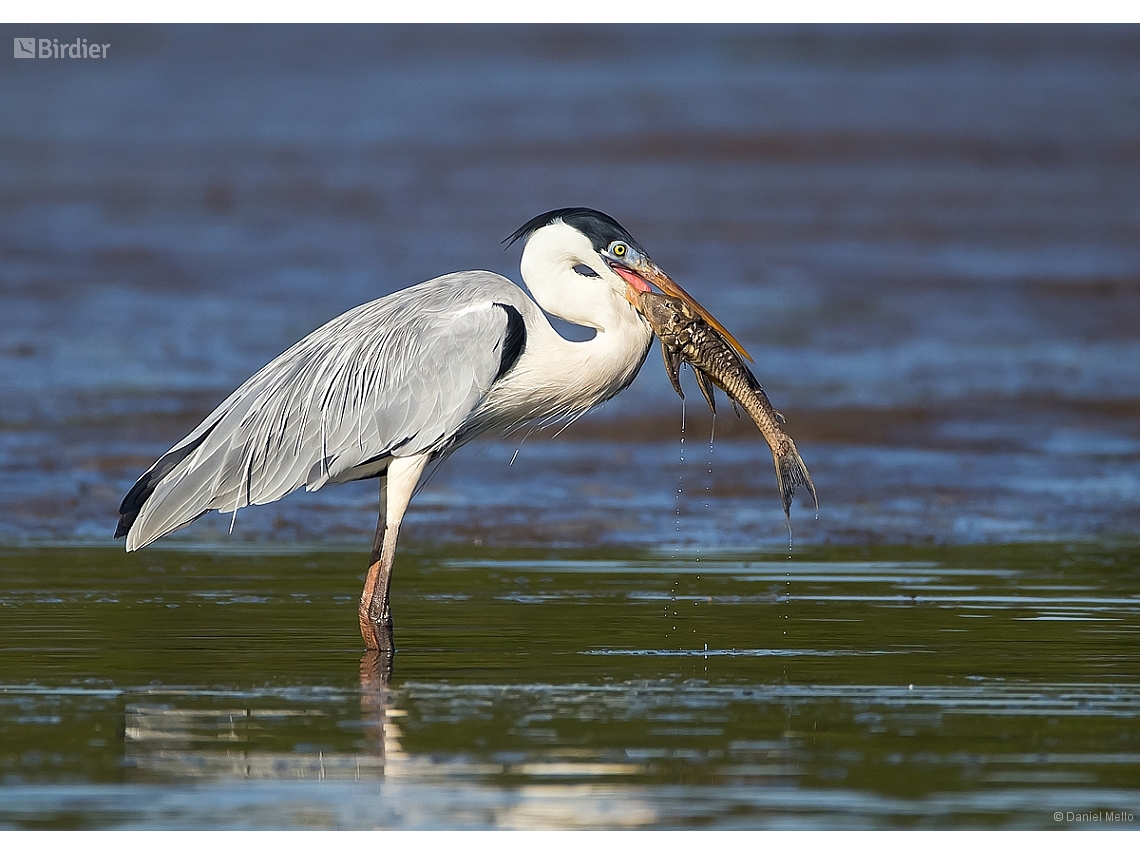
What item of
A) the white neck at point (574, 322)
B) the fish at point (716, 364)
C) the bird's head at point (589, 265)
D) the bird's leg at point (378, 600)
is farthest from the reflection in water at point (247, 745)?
the bird's head at point (589, 265)

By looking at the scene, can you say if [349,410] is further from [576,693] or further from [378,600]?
[576,693]

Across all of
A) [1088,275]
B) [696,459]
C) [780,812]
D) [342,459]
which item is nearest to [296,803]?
[780,812]

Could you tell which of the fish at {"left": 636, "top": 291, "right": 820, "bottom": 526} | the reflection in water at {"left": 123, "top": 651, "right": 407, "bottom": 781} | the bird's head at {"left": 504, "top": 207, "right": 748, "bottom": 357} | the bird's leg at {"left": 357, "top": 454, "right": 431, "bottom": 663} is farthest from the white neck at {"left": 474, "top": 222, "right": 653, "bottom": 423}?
the reflection in water at {"left": 123, "top": 651, "right": 407, "bottom": 781}

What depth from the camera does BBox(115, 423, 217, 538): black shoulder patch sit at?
856 cm

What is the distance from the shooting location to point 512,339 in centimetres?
860

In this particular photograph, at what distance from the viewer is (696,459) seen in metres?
13.2

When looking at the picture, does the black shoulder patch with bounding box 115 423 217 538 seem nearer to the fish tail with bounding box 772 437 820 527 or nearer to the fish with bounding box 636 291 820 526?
the fish with bounding box 636 291 820 526

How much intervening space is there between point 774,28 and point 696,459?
15581 millimetres

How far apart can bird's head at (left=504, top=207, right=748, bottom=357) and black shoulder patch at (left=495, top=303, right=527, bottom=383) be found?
8.7 inches

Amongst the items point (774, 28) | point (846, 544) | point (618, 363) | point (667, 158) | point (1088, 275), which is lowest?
point (846, 544)

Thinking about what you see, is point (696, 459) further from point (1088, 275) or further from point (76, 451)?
point (1088, 275)

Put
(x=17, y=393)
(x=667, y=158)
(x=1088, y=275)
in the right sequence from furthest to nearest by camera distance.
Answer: (x=667, y=158) → (x=1088, y=275) → (x=17, y=393)

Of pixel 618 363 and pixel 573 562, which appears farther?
pixel 573 562

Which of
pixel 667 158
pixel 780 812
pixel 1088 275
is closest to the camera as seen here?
pixel 780 812
